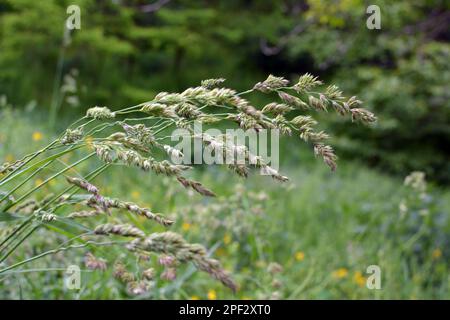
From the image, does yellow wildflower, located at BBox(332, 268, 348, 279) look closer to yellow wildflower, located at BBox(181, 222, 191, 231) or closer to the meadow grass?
the meadow grass

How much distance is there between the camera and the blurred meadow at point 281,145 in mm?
2809

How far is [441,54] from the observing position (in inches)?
325

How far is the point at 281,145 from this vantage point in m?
9.57

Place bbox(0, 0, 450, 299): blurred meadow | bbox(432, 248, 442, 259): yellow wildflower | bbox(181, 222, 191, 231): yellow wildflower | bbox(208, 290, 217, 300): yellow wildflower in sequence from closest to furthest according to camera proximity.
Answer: bbox(208, 290, 217, 300): yellow wildflower → bbox(0, 0, 450, 299): blurred meadow → bbox(181, 222, 191, 231): yellow wildflower → bbox(432, 248, 442, 259): yellow wildflower

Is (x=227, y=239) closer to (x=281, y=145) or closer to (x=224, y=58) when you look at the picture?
(x=281, y=145)

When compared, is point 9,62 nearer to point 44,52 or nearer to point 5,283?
point 44,52

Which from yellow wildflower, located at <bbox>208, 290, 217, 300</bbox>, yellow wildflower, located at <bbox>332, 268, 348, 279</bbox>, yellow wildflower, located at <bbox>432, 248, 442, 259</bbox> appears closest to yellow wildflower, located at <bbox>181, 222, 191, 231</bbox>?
yellow wildflower, located at <bbox>208, 290, 217, 300</bbox>

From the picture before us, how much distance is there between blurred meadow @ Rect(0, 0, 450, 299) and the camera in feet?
9.21

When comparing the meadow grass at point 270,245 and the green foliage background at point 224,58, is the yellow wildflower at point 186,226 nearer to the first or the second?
the meadow grass at point 270,245

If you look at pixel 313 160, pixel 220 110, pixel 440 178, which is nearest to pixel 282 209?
pixel 313 160

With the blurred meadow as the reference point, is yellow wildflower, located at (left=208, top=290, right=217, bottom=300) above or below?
below

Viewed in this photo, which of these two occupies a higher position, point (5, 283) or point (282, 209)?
point (282, 209)

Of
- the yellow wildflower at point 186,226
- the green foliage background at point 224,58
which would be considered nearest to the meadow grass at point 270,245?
the yellow wildflower at point 186,226
